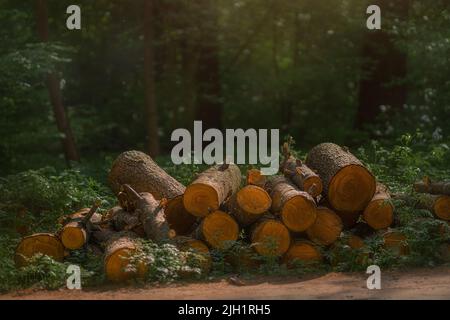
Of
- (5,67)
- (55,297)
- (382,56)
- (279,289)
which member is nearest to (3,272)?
(55,297)

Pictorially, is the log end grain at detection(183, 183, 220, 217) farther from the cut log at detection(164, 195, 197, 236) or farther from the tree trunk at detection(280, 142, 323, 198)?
the tree trunk at detection(280, 142, 323, 198)

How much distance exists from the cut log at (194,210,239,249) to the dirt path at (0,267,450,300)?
715 millimetres

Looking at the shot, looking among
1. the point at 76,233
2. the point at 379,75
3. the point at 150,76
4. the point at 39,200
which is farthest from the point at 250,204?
the point at 379,75

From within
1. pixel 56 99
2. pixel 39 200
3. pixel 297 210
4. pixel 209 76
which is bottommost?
pixel 39 200

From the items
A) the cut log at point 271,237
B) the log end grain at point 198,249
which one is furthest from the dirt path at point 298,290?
the cut log at point 271,237

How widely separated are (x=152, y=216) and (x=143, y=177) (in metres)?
1.69

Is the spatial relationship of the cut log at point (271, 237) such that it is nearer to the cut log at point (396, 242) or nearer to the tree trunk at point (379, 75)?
the cut log at point (396, 242)

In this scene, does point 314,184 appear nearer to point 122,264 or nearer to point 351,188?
point 351,188

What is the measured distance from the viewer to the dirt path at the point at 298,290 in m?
8.89

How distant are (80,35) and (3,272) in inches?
508

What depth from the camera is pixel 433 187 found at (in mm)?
11125

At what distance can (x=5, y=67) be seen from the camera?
14.4 metres

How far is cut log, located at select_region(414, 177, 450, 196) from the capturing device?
1084cm

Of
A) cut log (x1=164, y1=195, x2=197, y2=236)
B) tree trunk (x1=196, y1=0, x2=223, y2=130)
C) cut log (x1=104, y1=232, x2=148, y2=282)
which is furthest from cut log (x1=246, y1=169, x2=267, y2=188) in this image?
tree trunk (x1=196, y1=0, x2=223, y2=130)
